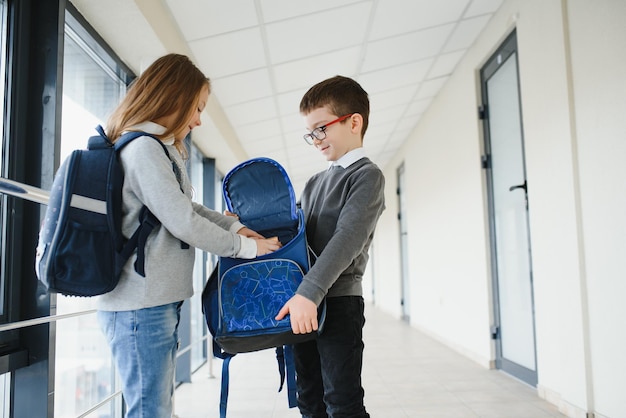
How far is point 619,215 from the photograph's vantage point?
1899 millimetres

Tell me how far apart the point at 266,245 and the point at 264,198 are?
12 centimetres

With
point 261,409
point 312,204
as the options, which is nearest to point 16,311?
point 312,204

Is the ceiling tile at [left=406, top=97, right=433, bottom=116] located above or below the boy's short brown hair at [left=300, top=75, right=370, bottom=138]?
above

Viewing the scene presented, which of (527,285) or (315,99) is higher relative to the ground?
(315,99)

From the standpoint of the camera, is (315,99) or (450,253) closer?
(315,99)

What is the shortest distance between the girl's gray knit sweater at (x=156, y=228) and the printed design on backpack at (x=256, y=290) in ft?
0.40

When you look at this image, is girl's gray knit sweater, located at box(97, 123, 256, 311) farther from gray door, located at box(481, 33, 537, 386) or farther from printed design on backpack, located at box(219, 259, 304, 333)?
gray door, located at box(481, 33, 537, 386)

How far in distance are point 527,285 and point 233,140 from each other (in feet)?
8.87

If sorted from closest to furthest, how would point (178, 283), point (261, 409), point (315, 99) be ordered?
1. point (178, 283)
2. point (315, 99)
3. point (261, 409)

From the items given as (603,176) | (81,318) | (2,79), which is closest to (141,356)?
Result: (2,79)

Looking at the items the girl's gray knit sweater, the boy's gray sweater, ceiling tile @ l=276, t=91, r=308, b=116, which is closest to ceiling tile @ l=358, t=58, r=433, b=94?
ceiling tile @ l=276, t=91, r=308, b=116

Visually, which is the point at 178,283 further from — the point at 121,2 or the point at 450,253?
the point at 450,253

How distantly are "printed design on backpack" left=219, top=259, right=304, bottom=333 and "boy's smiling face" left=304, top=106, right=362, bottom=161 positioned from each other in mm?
365

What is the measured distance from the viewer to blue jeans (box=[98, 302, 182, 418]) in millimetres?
880
